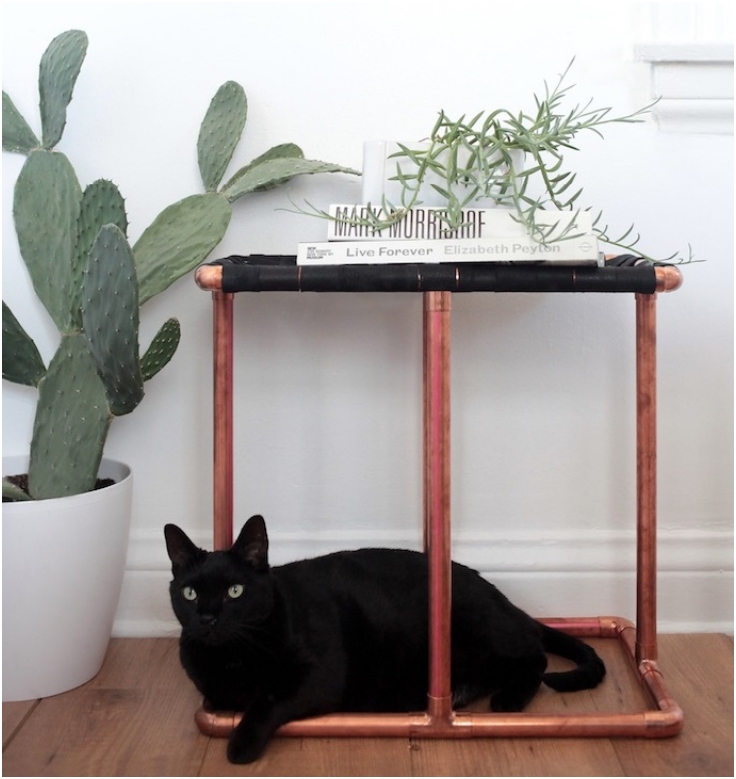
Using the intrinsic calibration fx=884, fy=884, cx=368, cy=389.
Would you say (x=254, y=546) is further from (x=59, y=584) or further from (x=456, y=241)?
(x=456, y=241)

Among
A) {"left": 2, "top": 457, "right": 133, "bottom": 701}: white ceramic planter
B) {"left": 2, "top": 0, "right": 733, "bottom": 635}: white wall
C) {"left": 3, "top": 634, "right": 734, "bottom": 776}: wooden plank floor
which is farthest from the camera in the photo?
{"left": 2, "top": 0, "right": 733, "bottom": 635}: white wall

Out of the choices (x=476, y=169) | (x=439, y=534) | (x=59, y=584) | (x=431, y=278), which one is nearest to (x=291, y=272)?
(x=431, y=278)

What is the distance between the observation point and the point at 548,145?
1.13 meters

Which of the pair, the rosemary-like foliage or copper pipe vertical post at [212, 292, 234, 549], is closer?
the rosemary-like foliage

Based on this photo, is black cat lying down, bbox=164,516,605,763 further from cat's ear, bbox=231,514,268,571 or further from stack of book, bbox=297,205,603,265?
stack of book, bbox=297,205,603,265

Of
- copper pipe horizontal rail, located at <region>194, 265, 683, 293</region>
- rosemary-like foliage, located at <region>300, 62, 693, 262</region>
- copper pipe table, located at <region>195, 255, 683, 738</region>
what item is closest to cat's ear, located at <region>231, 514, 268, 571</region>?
copper pipe table, located at <region>195, 255, 683, 738</region>

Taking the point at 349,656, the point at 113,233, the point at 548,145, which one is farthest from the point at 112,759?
the point at 548,145

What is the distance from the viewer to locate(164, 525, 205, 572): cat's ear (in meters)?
1.13

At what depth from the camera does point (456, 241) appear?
1.09 meters

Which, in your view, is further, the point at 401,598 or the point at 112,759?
the point at 401,598

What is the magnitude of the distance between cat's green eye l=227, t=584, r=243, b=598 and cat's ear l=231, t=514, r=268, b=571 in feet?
0.13

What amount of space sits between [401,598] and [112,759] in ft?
1.37

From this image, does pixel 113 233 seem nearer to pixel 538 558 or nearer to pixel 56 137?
pixel 56 137

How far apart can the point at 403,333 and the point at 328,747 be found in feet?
2.13
